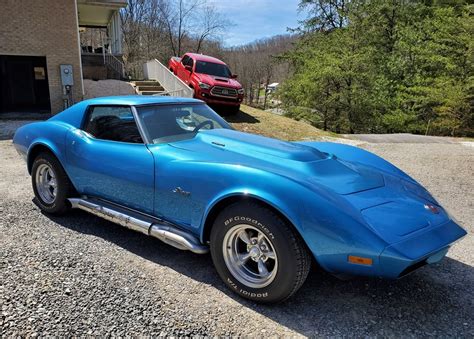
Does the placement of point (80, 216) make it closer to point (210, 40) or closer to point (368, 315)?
point (368, 315)

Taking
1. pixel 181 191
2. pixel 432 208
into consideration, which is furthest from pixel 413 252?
pixel 181 191

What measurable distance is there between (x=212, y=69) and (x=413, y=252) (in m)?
13.3

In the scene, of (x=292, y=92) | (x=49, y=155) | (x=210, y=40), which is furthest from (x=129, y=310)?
(x=210, y=40)

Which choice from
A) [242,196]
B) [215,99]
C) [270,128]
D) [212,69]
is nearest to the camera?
[242,196]

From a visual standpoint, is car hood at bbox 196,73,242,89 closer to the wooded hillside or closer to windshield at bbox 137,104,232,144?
windshield at bbox 137,104,232,144

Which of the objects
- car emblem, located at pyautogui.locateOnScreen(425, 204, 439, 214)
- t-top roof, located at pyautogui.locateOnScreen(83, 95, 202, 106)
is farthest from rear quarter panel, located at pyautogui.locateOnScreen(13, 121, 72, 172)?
car emblem, located at pyautogui.locateOnScreen(425, 204, 439, 214)

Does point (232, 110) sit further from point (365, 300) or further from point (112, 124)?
point (365, 300)

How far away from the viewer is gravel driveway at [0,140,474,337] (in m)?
2.43

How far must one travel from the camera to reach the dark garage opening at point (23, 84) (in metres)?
14.9

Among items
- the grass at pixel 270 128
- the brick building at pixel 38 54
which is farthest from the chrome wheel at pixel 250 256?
the brick building at pixel 38 54

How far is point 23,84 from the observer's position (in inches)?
609

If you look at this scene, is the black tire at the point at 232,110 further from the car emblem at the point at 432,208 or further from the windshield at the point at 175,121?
the car emblem at the point at 432,208

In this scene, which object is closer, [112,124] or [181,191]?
[181,191]

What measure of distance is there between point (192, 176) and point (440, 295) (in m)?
2.25
